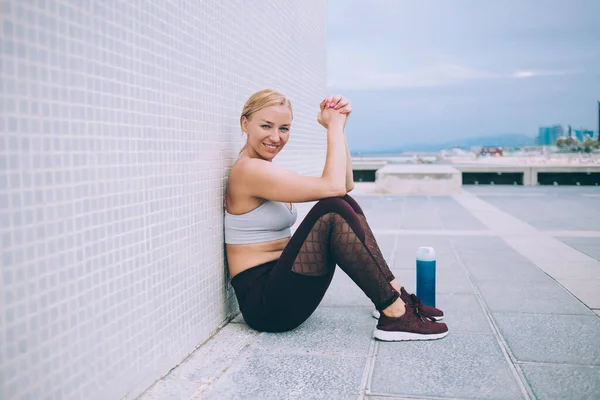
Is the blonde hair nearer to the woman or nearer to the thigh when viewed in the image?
the woman

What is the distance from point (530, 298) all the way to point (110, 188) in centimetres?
328

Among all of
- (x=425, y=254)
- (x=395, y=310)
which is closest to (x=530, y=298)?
(x=425, y=254)

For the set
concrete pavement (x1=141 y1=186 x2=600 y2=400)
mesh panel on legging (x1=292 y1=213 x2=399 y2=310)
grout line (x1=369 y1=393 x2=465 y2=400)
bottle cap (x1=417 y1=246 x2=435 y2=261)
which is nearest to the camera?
grout line (x1=369 y1=393 x2=465 y2=400)

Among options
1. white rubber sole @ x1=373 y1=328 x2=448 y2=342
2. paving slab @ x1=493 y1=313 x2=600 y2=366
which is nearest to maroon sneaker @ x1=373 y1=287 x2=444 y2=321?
white rubber sole @ x1=373 y1=328 x2=448 y2=342

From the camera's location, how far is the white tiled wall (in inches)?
66.3

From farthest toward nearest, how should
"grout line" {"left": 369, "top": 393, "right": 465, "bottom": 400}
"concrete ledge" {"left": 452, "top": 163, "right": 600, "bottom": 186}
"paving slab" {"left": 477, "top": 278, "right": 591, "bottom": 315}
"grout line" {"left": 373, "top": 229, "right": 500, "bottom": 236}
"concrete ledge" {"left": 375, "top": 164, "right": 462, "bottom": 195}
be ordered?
1. "concrete ledge" {"left": 452, "top": 163, "right": 600, "bottom": 186}
2. "concrete ledge" {"left": 375, "top": 164, "right": 462, "bottom": 195}
3. "grout line" {"left": 373, "top": 229, "right": 500, "bottom": 236}
4. "paving slab" {"left": 477, "top": 278, "right": 591, "bottom": 315}
5. "grout line" {"left": 369, "top": 393, "right": 465, "bottom": 400}

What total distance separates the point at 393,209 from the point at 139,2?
8.79 metres

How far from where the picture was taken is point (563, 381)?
2.55 metres

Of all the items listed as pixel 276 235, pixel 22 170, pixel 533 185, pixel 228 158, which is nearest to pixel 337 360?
pixel 276 235

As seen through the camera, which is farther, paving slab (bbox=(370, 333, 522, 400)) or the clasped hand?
the clasped hand

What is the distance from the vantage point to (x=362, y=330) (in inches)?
135

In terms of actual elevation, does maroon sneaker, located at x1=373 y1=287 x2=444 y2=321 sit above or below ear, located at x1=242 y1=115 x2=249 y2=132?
below

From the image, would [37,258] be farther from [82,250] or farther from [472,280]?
[472,280]

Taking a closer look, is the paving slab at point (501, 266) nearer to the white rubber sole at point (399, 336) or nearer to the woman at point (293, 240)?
the woman at point (293, 240)
